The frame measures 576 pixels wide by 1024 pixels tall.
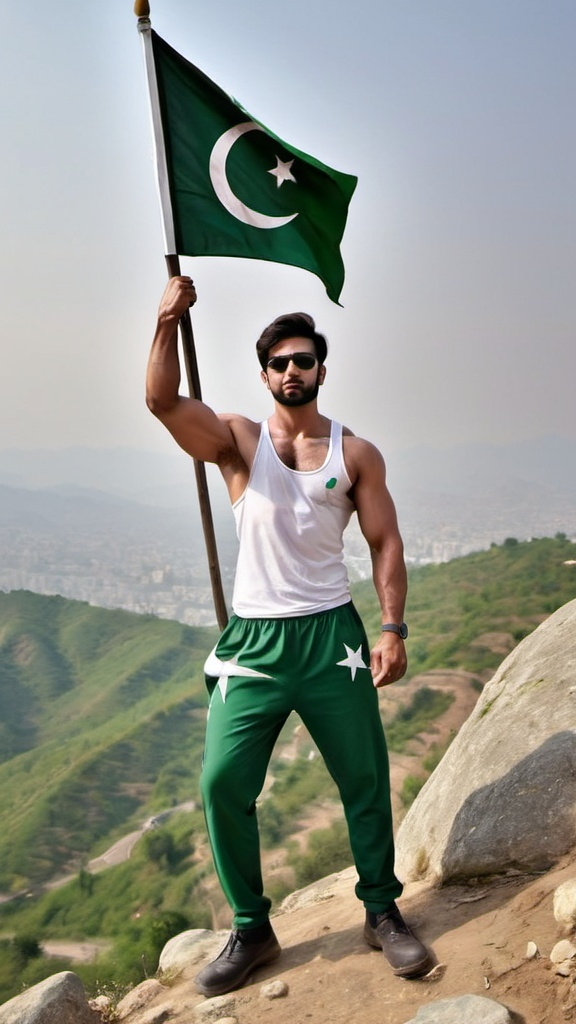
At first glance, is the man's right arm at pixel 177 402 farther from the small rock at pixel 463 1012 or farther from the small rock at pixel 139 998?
the small rock at pixel 139 998

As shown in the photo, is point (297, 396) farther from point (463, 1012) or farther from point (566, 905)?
point (463, 1012)

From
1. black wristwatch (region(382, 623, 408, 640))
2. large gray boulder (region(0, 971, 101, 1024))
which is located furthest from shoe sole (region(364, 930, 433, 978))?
large gray boulder (region(0, 971, 101, 1024))

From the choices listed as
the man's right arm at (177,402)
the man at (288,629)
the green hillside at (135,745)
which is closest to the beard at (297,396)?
the man at (288,629)

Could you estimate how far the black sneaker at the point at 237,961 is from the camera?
426cm

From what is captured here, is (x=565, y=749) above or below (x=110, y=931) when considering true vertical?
above

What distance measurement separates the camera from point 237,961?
14.1 ft

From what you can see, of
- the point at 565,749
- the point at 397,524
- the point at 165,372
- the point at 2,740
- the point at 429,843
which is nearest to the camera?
the point at 165,372

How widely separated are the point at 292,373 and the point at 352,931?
297cm

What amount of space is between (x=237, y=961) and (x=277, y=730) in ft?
3.71

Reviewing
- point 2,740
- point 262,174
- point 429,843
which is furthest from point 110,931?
point 262,174

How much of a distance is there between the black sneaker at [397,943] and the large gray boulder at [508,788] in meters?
0.70

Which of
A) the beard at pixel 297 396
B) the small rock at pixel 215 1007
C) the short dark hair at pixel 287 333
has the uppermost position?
the short dark hair at pixel 287 333

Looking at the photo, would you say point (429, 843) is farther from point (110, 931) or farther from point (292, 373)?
point (110, 931)

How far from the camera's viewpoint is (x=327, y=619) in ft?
14.1
